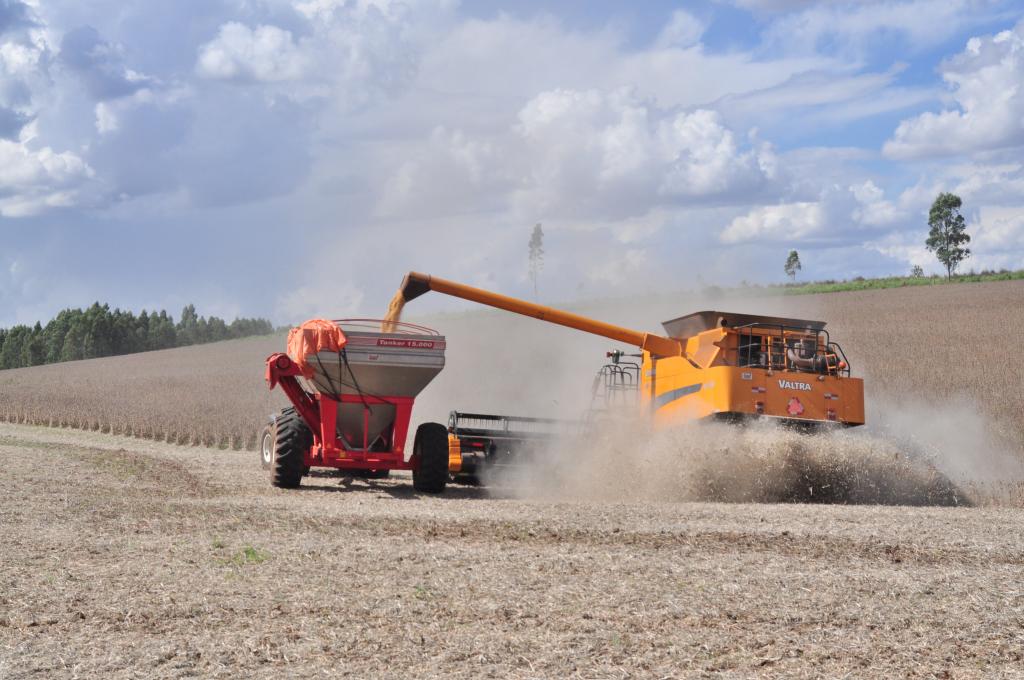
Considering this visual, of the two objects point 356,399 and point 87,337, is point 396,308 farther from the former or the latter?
point 87,337

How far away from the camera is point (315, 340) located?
16156 millimetres

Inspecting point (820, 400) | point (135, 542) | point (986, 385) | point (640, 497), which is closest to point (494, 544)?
point (135, 542)

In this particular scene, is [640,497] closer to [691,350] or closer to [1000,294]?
[691,350]

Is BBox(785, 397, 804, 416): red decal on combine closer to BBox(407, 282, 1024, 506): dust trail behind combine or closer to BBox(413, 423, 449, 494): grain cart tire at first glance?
BBox(407, 282, 1024, 506): dust trail behind combine

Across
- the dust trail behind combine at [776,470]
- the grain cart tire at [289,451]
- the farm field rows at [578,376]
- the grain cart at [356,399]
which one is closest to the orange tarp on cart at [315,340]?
the grain cart at [356,399]

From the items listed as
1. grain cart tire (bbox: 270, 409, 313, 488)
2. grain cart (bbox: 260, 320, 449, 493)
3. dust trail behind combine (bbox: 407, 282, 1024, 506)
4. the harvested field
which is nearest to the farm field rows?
the harvested field

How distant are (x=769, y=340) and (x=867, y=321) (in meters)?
30.9

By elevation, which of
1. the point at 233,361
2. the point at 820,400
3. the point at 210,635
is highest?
the point at 233,361

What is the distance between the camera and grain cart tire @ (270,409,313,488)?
1647 cm

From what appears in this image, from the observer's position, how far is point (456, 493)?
55.7 ft

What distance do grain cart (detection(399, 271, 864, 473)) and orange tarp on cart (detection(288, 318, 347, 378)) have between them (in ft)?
8.47

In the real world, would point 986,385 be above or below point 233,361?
below

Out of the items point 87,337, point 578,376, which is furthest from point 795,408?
point 87,337

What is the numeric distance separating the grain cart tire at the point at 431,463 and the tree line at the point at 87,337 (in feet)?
296
